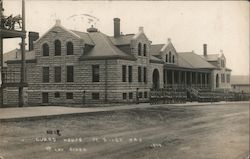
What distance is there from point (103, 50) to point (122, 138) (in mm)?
18653

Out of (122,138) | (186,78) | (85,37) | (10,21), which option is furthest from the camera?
(186,78)

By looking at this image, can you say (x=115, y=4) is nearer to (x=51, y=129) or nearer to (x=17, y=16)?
(x=17, y=16)

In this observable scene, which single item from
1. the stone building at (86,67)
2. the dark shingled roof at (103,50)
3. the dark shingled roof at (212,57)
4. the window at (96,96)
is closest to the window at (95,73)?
the stone building at (86,67)

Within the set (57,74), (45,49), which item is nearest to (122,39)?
(57,74)

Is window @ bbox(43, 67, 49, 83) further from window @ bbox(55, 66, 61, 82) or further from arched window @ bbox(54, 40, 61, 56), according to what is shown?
arched window @ bbox(54, 40, 61, 56)

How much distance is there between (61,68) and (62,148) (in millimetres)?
21009

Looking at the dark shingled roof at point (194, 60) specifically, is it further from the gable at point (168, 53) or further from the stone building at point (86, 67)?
the stone building at point (86, 67)

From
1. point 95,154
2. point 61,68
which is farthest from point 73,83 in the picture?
point 95,154

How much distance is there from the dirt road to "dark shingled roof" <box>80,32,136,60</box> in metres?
11.8

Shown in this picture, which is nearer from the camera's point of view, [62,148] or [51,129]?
[62,148]

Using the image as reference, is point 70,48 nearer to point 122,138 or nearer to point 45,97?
point 45,97

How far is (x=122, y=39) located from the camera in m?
33.3

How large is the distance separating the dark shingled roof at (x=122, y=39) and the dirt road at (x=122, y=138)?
14.3 metres

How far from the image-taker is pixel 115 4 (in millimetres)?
11688
